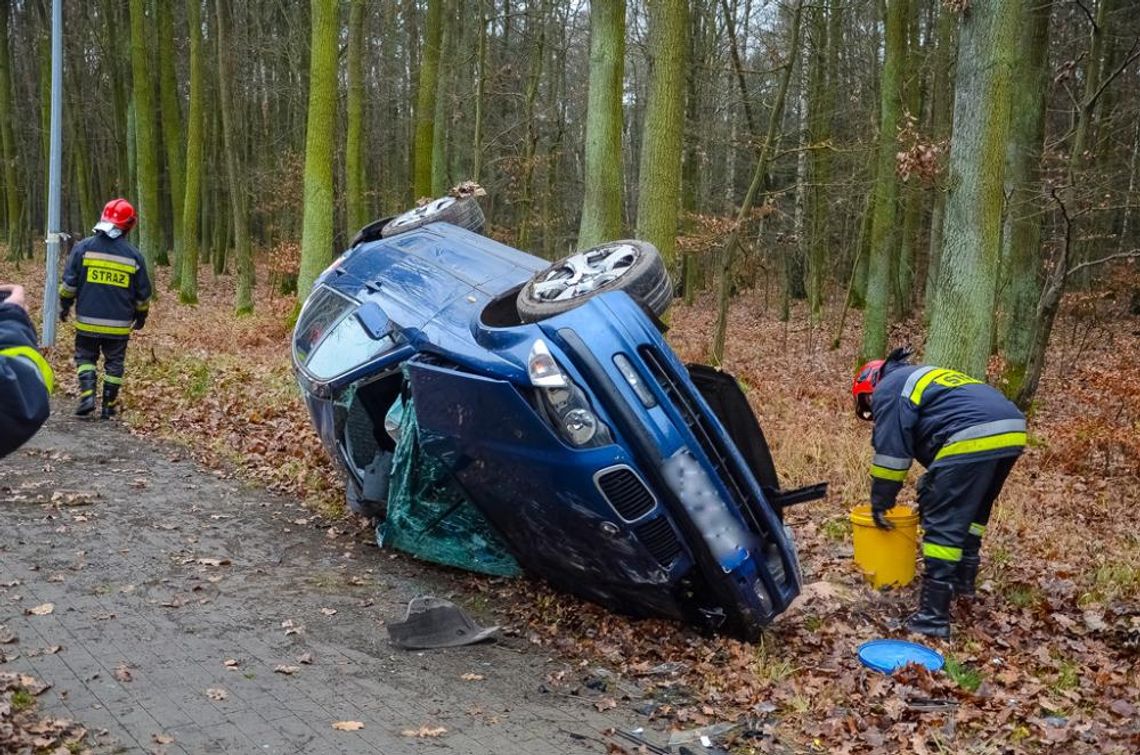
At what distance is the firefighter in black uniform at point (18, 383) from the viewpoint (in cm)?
257

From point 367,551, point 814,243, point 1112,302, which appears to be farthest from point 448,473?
point 1112,302

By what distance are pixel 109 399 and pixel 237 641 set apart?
6.29 meters

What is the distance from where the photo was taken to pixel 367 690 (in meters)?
4.23

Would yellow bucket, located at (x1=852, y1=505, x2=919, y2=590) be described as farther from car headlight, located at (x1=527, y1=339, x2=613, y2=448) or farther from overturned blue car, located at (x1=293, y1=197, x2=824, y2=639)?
car headlight, located at (x1=527, y1=339, x2=613, y2=448)

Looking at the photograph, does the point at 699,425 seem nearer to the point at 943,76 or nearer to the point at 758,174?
the point at 758,174

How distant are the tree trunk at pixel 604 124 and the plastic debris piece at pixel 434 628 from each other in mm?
5697

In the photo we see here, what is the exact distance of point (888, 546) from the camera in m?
5.89

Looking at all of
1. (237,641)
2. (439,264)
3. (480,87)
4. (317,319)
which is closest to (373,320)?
(439,264)

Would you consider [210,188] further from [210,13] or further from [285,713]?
[285,713]

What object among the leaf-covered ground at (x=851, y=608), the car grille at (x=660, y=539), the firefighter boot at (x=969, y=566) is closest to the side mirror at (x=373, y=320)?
the leaf-covered ground at (x=851, y=608)

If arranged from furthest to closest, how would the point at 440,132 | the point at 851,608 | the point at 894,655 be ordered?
the point at 440,132, the point at 851,608, the point at 894,655

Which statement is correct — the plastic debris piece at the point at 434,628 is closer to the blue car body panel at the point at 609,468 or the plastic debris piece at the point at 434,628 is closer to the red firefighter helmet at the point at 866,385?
the blue car body panel at the point at 609,468

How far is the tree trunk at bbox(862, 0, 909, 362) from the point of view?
14.4 metres

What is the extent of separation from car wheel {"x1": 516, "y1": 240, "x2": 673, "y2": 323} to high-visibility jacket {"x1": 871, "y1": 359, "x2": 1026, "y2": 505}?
145 cm
